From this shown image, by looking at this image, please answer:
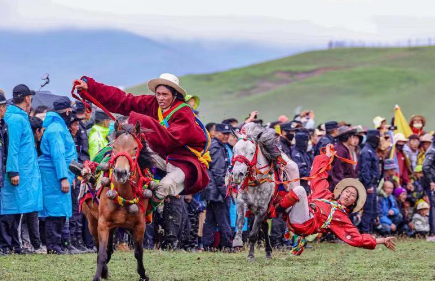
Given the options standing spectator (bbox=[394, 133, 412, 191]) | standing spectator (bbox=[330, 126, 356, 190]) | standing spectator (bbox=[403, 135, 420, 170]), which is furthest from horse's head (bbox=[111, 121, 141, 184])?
standing spectator (bbox=[403, 135, 420, 170])

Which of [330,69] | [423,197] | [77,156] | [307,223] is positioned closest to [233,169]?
[307,223]

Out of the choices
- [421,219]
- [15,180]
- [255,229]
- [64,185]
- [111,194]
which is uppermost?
[111,194]

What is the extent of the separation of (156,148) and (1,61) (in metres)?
180

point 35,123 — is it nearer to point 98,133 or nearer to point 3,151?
point 3,151

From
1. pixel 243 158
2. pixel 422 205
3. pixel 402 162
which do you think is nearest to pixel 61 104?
pixel 243 158

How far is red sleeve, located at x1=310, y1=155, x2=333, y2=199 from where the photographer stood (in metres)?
13.6

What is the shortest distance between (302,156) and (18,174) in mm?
6512

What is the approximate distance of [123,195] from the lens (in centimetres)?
1005

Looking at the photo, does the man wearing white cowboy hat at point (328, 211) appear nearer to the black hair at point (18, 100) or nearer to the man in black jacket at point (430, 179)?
the black hair at point (18, 100)

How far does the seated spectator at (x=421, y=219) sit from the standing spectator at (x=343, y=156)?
264cm

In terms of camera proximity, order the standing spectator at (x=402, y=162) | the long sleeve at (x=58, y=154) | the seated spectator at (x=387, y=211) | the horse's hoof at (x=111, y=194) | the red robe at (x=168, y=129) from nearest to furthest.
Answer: the horse's hoof at (x=111, y=194) < the red robe at (x=168, y=129) < the long sleeve at (x=58, y=154) < the seated spectator at (x=387, y=211) < the standing spectator at (x=402, y=162)

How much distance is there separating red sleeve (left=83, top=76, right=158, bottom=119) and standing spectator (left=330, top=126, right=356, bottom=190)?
25.9 feet

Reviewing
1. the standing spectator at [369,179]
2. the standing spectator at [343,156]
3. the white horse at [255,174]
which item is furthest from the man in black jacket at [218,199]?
the standing spectator at [369,179]

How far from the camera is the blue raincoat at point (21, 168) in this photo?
43.7 ft
